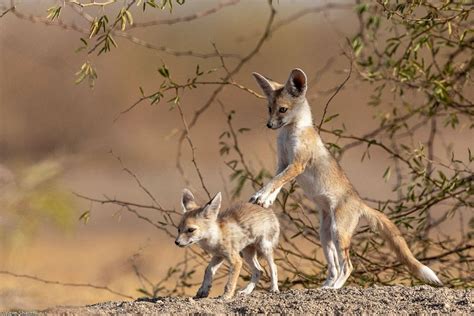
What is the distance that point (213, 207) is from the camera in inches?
314

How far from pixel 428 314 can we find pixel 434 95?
3.32 metres

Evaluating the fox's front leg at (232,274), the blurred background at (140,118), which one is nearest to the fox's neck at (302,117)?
the fox's front leg at (232,274)

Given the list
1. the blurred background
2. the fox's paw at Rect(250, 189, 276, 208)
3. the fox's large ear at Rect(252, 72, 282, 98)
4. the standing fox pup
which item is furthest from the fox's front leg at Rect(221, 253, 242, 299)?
the blurred background

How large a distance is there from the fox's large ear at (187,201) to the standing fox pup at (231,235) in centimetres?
23

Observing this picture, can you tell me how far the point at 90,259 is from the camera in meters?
18.1

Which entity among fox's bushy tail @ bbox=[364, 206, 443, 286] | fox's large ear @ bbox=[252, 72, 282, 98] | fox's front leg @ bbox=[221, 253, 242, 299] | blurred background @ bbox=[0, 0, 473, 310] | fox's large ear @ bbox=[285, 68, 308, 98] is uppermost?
blurred background @ bbox=[0, 0, 473, 310]

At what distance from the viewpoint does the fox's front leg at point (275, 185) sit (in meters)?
7.57

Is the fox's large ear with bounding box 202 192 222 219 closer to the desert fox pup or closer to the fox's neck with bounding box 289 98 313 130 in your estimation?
the desert fox pup

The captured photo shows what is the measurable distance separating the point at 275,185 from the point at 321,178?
0.44 metres

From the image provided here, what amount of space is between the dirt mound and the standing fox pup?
42cm

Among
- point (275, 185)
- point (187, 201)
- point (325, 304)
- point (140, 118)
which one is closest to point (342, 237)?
point (275, 185)

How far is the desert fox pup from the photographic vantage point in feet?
Result: 25.8

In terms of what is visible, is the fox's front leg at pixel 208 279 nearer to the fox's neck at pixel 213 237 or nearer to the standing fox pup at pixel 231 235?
the standing fox pup at pixel 231 235

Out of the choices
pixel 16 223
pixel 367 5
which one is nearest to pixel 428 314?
pixel 16 223
